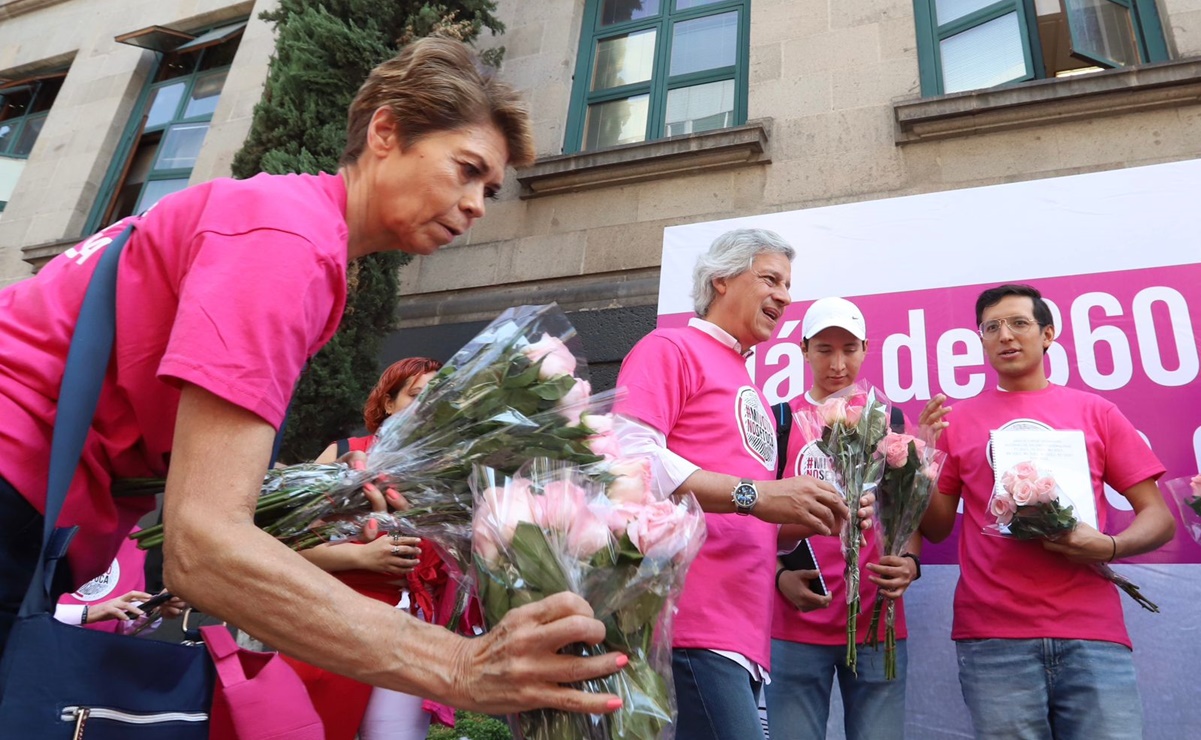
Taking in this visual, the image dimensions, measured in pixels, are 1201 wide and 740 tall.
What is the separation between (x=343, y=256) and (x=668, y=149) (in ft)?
15.7

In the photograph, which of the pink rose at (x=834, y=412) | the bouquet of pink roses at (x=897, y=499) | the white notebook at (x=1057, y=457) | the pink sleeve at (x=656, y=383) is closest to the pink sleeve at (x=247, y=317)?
the pink sleeve at (x=656, y=383)

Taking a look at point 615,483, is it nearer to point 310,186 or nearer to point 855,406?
point 310,186

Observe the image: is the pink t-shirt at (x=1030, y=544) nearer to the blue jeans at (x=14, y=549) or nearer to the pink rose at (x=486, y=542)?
the pink rose at (x=486, y=542)

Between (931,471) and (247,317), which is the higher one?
(931,471)

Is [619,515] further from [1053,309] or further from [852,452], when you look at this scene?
[1053,309]

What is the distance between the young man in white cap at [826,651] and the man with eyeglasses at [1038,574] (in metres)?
0.25

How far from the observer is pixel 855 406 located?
276cm

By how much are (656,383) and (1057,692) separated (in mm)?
1624

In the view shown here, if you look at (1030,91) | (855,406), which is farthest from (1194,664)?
(1030,91)

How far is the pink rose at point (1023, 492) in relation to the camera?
8.52 ft

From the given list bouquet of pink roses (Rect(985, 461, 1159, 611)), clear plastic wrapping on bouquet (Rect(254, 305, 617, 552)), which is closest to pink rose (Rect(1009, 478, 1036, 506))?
bouquet of pink roses (Rect(985, 461, 1159, 611))

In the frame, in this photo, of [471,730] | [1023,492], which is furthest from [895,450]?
[471,730]

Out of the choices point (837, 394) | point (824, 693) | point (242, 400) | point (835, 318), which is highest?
point (835, 318)

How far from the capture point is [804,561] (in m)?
2.93
